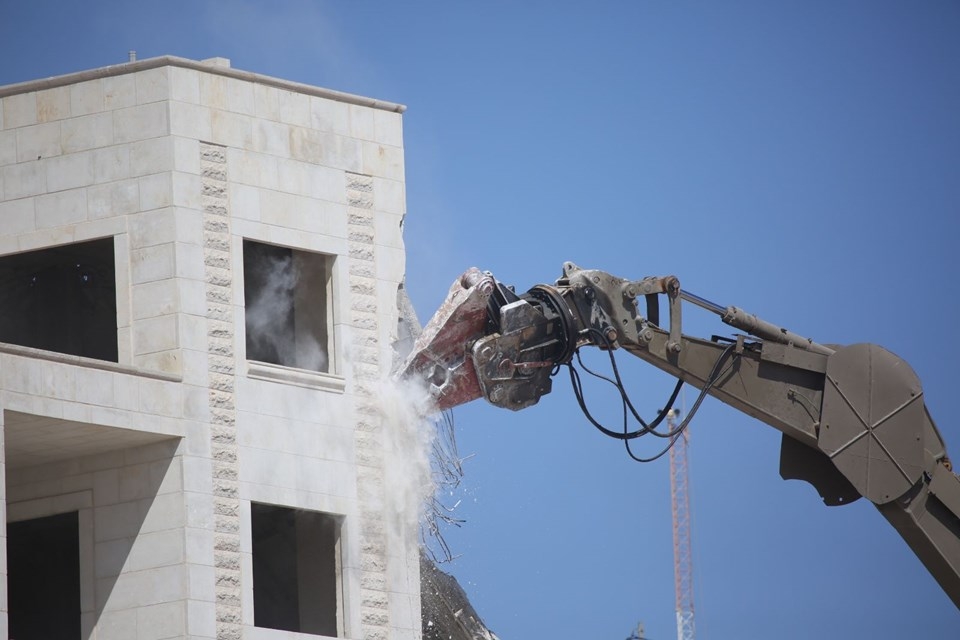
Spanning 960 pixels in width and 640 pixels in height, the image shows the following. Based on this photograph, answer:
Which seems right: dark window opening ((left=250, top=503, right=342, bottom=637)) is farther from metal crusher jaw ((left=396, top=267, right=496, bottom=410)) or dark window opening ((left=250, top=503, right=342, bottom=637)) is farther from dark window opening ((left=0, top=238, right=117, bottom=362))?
metal crusher jaw ((left=396, top=267, right=496, bottom=410))

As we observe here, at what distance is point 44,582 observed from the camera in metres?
34.1

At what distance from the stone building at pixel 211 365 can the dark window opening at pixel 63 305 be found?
1.40 meters

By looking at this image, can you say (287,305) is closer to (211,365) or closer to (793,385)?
(211,365)

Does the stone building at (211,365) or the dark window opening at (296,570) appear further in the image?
the dark window opening at (296,570)

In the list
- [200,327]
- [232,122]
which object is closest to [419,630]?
[200,327]

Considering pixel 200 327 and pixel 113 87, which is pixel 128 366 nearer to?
pixel 200 327

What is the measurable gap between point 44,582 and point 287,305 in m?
6.50

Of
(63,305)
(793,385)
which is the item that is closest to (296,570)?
(63,305)

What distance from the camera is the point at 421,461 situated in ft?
104

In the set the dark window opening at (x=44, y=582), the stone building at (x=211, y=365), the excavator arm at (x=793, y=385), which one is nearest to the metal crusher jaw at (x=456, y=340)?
the excavator arm at (x=793, y=385)

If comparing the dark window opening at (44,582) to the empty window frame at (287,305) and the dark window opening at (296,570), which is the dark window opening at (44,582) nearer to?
the dark window opening at (296,570)

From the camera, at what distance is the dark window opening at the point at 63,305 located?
115 feet

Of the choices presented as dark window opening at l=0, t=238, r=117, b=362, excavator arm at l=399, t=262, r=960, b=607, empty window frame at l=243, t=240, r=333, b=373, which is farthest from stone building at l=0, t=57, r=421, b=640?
excavator arm at l=399, t=262, r=960, b=607

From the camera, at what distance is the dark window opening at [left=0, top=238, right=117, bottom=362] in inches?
1377
